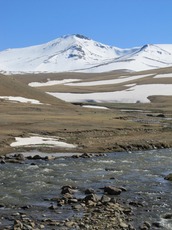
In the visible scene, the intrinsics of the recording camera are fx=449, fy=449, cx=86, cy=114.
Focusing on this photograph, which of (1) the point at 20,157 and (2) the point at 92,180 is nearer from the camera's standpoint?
(2) the point at 92,180

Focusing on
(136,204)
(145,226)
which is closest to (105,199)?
(136,204)

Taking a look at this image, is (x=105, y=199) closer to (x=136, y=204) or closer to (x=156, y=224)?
(x=136, y=204)

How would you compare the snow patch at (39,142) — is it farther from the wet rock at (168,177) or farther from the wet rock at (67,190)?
the wet rock at (67,190)

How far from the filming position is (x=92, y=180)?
28.9 meters

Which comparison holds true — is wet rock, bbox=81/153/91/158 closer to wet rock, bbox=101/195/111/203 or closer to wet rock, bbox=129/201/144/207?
wet rock, bbox=101/195/111/203

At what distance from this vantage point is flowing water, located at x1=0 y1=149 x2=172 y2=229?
22281mm

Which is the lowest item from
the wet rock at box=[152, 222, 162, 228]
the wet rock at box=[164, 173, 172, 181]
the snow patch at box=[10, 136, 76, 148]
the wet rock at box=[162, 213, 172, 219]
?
the wet rock at box=[152, 222, 162, 228]

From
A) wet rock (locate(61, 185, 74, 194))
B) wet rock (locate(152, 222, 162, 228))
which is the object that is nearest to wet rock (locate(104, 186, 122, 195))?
wet rock (locate(61, 185, 74, 194))

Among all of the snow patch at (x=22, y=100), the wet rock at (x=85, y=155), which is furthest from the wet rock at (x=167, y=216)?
the snow patch at (x=22, y=100)

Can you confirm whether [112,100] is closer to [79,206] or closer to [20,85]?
[20,85]

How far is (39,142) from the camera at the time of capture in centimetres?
4456

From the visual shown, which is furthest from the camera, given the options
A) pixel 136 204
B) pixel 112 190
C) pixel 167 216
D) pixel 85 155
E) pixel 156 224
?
pixel 85 155

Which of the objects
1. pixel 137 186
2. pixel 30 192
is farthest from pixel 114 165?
pixel 30 192

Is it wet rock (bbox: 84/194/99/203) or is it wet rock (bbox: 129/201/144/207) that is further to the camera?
wet rock (bbox: 84/194/99/203)
